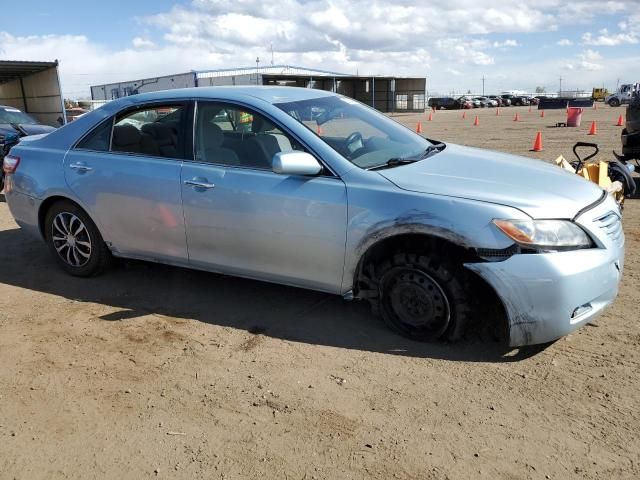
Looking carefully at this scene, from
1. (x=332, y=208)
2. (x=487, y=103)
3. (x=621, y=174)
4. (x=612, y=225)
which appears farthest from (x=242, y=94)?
(x=487, y=103)

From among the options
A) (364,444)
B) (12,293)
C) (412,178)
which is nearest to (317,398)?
(364,444)

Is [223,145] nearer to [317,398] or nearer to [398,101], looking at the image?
[317,398]

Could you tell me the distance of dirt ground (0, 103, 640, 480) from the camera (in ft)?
8.48

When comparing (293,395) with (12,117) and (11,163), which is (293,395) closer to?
(11,163)

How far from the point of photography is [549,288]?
3.09m

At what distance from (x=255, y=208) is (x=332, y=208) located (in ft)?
1.94

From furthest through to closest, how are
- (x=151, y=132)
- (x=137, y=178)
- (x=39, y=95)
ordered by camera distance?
(x=39, y=95), (x=151, y=132), (x=137, y=178)

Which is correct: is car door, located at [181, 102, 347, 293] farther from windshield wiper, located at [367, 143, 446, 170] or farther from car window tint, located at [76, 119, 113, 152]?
car window tint, located at [76, 119, 113, 152]

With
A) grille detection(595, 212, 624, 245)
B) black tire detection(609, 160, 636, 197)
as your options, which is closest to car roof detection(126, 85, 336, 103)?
grille detection(595, 212, 624, 245)

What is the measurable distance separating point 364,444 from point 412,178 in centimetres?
167

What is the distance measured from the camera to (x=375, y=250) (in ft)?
12.0

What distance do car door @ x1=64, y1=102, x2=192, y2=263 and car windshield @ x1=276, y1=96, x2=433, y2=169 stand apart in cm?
99

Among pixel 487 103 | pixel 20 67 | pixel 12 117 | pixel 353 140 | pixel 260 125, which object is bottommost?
pixel 487 103

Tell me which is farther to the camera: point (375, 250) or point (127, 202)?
point (127, 202)
